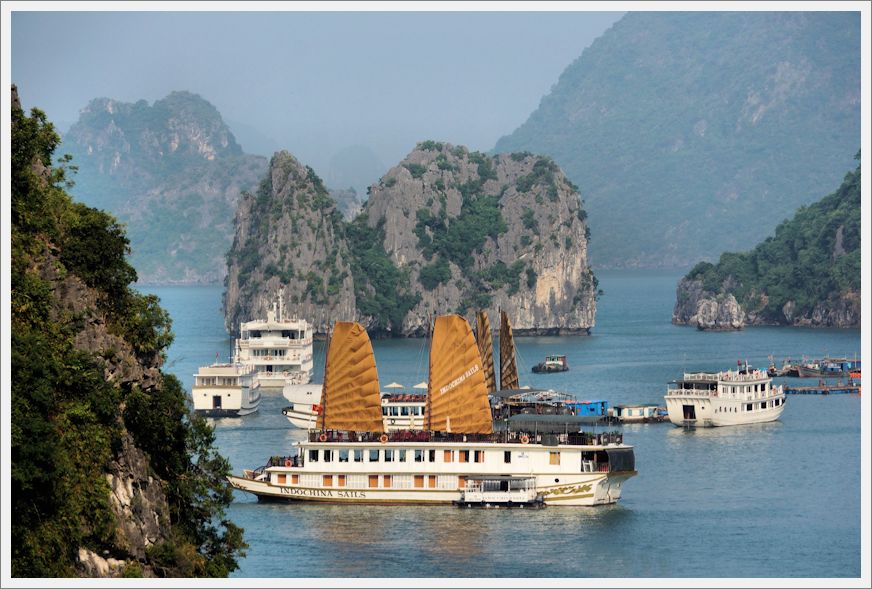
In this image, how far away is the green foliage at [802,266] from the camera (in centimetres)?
16388

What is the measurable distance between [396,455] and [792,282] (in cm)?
11750

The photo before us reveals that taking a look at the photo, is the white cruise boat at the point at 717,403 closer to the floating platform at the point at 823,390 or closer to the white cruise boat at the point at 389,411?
the white cruise boat at the point at 389,411

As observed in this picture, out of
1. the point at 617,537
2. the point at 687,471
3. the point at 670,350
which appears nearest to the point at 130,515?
the point at 617,537

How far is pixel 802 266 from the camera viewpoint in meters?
168

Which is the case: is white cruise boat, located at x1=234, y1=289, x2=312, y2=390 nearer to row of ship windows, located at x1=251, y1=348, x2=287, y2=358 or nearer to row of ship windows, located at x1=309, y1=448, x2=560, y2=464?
row of ship windows, located at x1=251, y1=348, x2=287, y2=358

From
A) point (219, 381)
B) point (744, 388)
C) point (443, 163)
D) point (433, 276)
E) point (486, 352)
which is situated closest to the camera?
point (486, 352)

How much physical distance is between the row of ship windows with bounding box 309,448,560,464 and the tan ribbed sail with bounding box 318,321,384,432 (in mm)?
1745

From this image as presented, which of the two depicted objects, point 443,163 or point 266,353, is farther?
point 443,163

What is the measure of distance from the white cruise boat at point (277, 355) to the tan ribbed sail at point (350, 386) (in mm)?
42401

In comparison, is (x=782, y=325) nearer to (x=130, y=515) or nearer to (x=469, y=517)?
(x=469, y=517)

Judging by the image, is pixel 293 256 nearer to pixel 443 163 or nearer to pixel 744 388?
pixel 443 163

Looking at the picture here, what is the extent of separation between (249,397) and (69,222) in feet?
155

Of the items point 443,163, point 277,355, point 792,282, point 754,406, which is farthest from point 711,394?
point 443,163

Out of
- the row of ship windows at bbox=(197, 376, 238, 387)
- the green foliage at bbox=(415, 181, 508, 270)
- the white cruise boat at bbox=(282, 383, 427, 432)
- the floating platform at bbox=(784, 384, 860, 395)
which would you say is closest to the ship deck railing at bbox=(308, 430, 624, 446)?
the white cruise boat at bbox=(282, 383, 427, 432)
